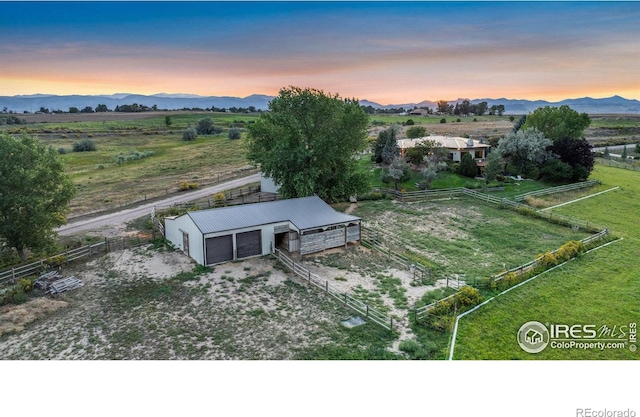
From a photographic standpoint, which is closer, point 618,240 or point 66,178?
point 66,178

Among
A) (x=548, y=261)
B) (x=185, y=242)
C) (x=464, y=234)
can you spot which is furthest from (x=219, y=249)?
(x=548, y=261)

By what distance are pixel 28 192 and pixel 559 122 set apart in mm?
37221

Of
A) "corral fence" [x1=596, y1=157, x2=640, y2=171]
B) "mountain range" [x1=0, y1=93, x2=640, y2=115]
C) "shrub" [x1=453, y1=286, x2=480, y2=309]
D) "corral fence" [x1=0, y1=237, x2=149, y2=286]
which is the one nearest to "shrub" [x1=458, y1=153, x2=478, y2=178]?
"corral fence" [x1=596, y1=157, x2=640, y2=171]

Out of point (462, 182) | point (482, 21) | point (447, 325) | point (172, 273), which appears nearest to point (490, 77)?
point (482, 21)

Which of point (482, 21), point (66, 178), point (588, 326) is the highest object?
point (482, 21)

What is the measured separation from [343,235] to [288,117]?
876 cm

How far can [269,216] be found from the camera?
60.0 ft

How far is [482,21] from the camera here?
10398 mm

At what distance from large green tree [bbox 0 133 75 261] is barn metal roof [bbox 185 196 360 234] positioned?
16.7 ft

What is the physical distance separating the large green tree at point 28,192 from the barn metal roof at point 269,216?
5093 millimetres

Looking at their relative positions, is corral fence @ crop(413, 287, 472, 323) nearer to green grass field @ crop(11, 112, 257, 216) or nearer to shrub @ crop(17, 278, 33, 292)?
shrub @ crop(17, 278, 33, 292)

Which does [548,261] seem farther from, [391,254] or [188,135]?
[188,135]
